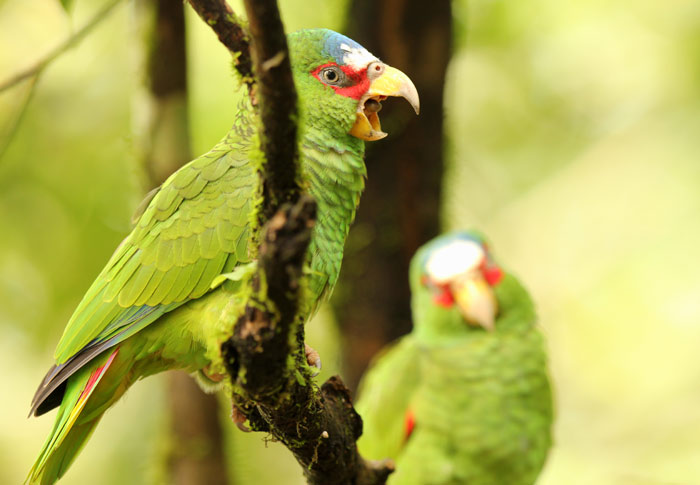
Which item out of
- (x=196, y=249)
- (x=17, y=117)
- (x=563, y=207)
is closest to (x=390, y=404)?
(x=196, y=249)

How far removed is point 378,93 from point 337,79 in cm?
16

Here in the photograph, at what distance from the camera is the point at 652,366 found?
23.1 feet

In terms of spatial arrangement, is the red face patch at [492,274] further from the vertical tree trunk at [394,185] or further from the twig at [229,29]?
the twig at [229,29]

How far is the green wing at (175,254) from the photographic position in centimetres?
233

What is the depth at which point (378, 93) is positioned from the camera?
7.81ft

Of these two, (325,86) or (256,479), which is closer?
(325,86)

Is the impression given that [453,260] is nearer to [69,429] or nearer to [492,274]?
[492,274]

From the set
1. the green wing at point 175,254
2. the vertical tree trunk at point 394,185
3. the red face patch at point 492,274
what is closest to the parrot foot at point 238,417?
the green wing at point 175,254

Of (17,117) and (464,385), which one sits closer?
(17,117)

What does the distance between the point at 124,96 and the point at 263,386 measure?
4806 mm

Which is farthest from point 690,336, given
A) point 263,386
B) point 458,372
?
point 263,386

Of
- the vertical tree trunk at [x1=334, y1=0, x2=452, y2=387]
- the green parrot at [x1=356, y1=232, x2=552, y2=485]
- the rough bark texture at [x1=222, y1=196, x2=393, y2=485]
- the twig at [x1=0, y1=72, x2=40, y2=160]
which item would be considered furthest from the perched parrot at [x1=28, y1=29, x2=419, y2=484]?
the vertical tree trunk at [x1=334, y1=0, x2=452, y2=387]

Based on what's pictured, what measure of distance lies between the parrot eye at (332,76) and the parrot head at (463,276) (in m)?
1.48

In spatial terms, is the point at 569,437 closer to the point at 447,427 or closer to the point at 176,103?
the point at 447,427
